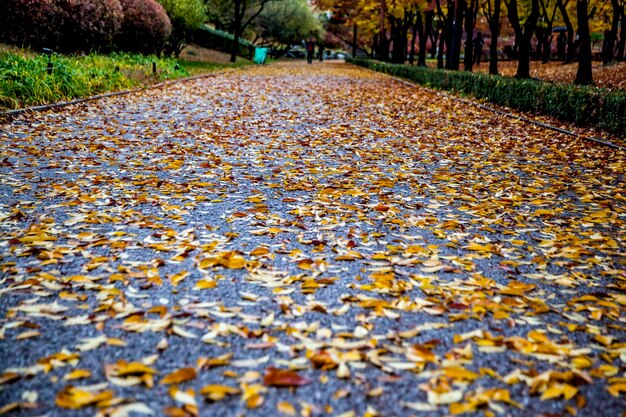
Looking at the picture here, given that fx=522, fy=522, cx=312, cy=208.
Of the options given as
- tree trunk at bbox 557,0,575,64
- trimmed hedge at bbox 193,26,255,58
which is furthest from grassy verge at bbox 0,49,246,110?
trimmed hedge at bbox 193,26,255,58

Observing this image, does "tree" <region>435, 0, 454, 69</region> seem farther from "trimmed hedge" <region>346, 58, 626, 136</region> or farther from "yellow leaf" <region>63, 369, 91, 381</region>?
"yellow leaf" <region>63, 369, 91, 381</region>

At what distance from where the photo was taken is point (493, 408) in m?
2.18

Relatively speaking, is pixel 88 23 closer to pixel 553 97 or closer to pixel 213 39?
pixel 553 97

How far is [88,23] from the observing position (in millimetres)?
17297

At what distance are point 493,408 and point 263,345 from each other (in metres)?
1.09

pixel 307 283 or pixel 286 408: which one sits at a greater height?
pixel 307 283

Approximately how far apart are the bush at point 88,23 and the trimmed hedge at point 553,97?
466 inches

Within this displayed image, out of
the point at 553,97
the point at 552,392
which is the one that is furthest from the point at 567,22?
the point at 552,392

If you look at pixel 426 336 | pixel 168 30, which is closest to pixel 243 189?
pixel 426 336

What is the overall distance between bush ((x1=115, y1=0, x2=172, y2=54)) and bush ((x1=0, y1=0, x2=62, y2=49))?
4.95m

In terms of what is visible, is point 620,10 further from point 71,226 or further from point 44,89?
point 71,226

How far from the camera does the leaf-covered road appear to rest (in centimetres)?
227

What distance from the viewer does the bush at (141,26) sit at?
2134cm

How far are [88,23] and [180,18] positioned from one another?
32.9 ft
